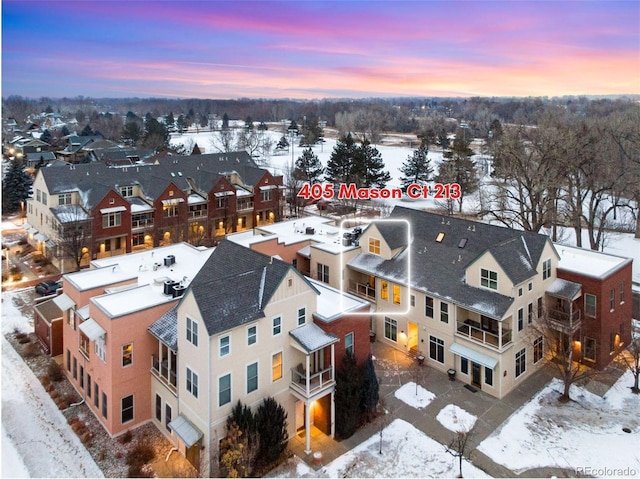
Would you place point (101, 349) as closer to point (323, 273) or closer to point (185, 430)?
point (185, 430)

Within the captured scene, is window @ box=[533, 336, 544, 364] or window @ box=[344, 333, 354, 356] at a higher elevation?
window @ box=[344, 333, 354, 356]

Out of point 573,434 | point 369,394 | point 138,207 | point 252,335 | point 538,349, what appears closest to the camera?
point 252,335

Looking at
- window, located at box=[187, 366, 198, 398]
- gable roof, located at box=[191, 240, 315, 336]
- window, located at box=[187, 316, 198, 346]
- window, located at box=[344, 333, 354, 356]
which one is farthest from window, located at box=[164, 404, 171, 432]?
window, located at box=[344, 333, 354, 356]

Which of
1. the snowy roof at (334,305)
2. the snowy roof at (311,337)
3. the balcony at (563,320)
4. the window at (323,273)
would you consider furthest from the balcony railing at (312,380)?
the balcony at (563,320)

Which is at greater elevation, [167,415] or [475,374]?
[475,374]

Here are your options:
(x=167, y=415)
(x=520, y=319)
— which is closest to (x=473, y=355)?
(x=520, y=319)

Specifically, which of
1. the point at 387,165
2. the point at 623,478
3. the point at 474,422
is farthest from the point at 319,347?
the point at 387,165

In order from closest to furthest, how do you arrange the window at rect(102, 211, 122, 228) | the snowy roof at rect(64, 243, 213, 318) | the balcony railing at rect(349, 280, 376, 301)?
the snowy roof at rect(64, 243, 213, 318)
the balcony railing at rect(349, 280, 376, 301)
the window at rect(102, 211, 122, 228)

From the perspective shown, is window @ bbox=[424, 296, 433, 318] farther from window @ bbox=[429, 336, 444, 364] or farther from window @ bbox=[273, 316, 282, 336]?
window @ bbox=[273, 316, 282, 336]
